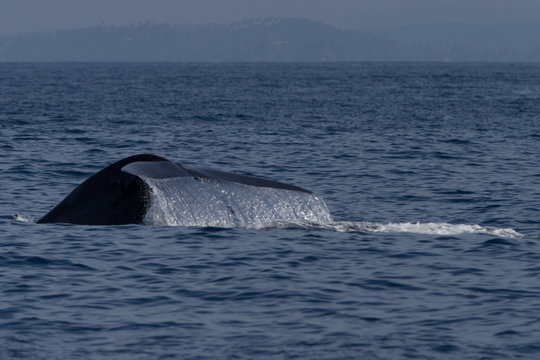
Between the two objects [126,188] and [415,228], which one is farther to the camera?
[415,228]

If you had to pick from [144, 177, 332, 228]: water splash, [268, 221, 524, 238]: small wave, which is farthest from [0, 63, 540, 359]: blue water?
[144, 177, 332, 228]: water splash

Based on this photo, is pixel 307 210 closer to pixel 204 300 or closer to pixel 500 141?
pixel 204 300

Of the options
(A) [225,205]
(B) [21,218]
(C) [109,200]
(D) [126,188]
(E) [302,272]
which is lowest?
(B) [21,218]

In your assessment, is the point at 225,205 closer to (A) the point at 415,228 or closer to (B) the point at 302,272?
(B) the point at 302,272

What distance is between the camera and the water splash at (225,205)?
44.8 ft

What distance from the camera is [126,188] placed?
44.9ft

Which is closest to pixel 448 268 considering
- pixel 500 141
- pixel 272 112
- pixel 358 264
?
pixel 358 264

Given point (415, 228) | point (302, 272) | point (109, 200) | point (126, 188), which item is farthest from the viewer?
point (415, 228)

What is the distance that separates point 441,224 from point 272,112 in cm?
3483

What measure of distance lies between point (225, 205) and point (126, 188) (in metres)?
1.80

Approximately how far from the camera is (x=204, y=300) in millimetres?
11867

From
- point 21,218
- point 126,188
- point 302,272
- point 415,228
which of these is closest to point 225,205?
point 126,188

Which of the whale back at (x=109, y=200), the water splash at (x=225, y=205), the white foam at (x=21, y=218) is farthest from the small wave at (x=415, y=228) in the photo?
the white foam at (x=21, y=218)

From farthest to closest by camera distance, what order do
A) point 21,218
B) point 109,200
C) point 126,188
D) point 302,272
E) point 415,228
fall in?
point 21,218 < point 415,228 < point 109,200 < point 126,188 < point 302,272
